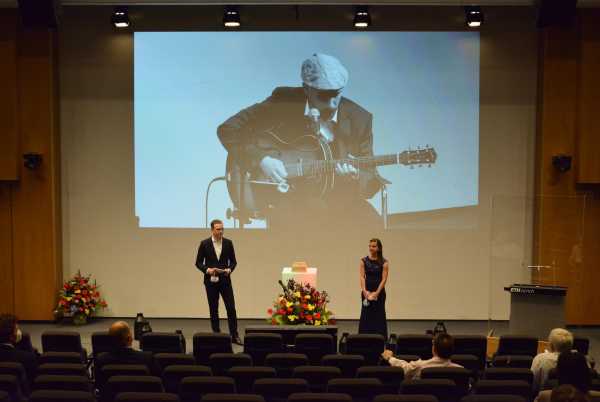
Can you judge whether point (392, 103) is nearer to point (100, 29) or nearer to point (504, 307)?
point (504, 307)

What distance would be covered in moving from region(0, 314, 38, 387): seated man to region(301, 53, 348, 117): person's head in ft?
19.8

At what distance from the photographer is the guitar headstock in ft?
33.4

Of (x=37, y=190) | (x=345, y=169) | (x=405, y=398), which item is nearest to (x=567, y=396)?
(x=405, y=398)

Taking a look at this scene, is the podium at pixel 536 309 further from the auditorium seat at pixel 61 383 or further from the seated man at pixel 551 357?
the auditorium seat at pixel 61 383

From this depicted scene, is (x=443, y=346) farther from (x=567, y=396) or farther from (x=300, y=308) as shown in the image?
(x=300, y=308)

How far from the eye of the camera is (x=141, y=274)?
10477 mm

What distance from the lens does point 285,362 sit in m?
5.47

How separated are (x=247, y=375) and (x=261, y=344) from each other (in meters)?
1.42

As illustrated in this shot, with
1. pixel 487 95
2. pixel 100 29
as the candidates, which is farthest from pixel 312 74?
pixel 100 29

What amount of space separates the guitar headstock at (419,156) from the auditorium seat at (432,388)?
19.7ft

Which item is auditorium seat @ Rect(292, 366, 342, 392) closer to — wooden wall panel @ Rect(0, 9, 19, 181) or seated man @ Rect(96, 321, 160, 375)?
seated man @ Rect(96, 321, 160, 375)

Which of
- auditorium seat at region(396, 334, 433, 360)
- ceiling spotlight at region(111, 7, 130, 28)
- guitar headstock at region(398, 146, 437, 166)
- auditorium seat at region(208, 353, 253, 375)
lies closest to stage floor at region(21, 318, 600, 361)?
guitar headstock at region(398, 146, 437, 166)

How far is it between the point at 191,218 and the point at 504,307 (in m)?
4.65

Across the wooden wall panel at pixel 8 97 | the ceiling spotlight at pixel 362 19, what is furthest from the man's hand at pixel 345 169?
the wooden wall panel at pixel 8 97
